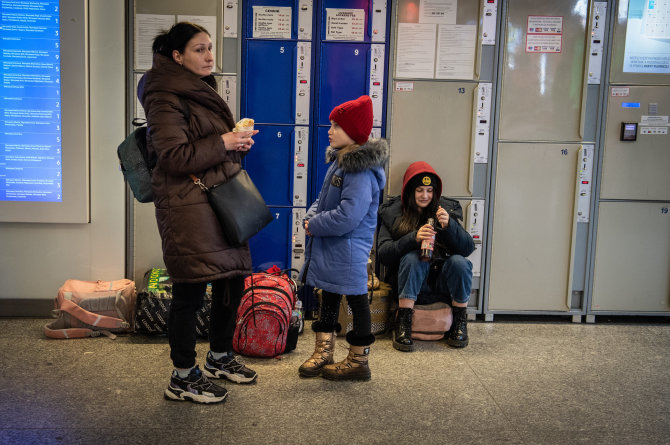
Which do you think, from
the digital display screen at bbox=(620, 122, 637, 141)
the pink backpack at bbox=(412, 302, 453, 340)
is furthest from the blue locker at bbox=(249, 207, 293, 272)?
the digital display screen at bbox=(620, 122, 637, 141)

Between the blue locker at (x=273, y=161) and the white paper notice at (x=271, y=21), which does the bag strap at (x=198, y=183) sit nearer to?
the blue locker at (x=273, y=161)

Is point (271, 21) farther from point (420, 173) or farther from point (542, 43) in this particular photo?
point (542, 43)

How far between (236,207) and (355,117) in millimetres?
706

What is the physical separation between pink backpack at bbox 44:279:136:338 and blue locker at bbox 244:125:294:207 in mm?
1093

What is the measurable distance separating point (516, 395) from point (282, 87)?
2.36 meters

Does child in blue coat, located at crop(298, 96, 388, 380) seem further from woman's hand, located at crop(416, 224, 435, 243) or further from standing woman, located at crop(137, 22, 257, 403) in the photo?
woman's hand, located at crop(416, 224, 435, 243)

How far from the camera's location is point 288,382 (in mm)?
2934

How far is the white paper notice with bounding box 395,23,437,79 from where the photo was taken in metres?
3.91

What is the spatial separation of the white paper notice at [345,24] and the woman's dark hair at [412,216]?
1.10m

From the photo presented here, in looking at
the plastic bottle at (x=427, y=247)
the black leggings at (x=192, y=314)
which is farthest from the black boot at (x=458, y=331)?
the black leggings at (x=192, y=314)

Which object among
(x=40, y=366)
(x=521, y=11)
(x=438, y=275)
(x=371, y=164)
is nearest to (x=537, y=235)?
(x=438, y=275)

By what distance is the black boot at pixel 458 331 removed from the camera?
3.57 meters

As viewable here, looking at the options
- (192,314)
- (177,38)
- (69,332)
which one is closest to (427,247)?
(192,314)

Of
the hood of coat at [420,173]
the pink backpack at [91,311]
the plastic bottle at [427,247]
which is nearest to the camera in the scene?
the plastic bottle at [427,247]
